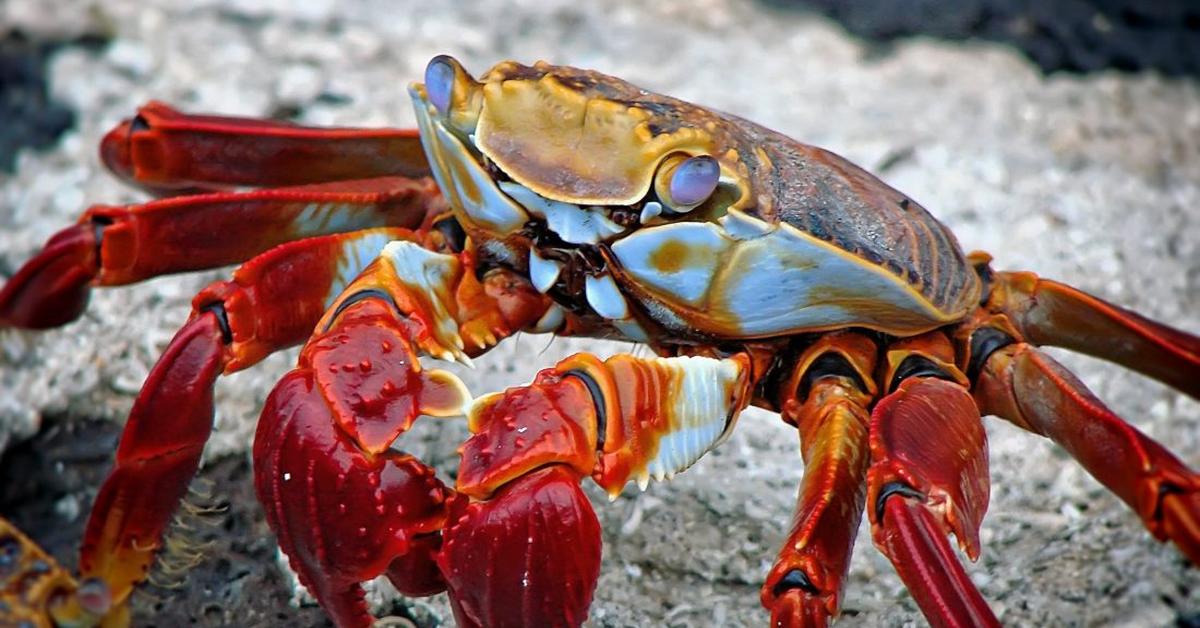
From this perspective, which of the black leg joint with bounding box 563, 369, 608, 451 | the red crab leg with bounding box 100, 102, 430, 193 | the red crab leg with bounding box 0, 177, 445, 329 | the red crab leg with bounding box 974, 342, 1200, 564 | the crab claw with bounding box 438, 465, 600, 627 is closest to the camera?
the crab claw with bounding box 438, 465, 600, 627

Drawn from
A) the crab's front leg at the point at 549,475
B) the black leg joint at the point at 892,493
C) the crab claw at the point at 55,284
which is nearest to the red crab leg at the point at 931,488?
the black leg joint at the point at 892,493

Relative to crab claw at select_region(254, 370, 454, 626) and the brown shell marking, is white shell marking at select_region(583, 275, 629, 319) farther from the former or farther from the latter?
crab claw at select_region(254, 370, 454, 626)

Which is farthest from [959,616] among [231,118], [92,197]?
[92,197]

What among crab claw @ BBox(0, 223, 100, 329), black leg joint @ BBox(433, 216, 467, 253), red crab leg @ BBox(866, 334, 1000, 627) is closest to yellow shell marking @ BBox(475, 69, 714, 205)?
black leg joint @ BBox(433, 216, 467, 253)

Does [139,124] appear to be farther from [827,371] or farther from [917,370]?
[917,370]

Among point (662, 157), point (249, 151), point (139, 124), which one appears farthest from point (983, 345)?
point (139, 124)

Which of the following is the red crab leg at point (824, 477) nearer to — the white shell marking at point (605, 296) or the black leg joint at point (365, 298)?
the white shell marking at point (605, 296)
